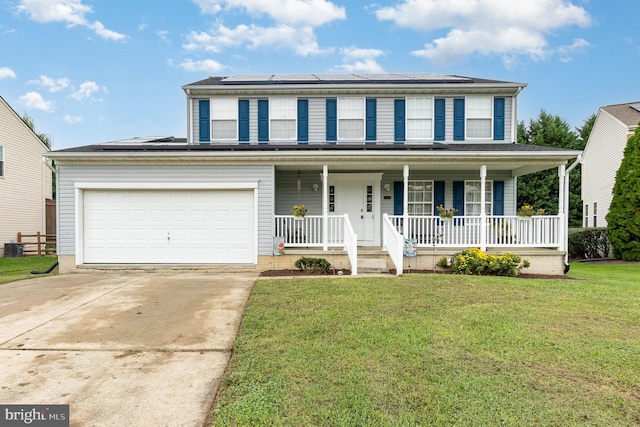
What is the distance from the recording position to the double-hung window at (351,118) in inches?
464

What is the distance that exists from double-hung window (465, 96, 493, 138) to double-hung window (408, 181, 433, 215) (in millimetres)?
2184

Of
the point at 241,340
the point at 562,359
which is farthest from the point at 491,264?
the point at 241,340

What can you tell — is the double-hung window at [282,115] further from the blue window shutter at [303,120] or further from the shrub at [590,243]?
the shrub at [590,243]

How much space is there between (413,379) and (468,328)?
5.53ft

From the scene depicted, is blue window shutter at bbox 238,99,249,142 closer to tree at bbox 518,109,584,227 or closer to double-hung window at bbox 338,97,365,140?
double-hung window at bbox 338,97,365,140

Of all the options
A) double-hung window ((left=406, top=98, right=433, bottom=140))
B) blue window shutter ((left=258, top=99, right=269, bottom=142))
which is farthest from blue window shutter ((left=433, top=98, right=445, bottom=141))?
blue window shutter ((left=258, top=99, right=269, bottom=142))

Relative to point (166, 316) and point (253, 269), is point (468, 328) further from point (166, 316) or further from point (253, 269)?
point (253, 269)

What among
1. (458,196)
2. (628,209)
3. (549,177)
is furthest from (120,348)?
(549,177)

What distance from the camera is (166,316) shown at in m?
5.27

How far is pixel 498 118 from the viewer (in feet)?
38.4

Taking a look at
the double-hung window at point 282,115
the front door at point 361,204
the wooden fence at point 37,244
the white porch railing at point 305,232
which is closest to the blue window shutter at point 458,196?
the front door at point 361,204

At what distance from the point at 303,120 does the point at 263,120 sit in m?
1.32

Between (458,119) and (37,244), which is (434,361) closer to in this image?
(458,119)

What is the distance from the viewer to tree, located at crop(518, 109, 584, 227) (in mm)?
25438
